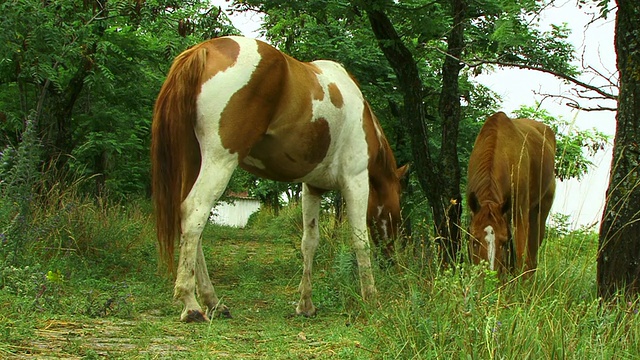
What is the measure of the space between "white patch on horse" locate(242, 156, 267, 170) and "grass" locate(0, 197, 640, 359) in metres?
1.14

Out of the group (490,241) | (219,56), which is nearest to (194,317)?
(219,56)

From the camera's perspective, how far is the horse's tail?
209 inches

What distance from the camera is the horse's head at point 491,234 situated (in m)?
5.81

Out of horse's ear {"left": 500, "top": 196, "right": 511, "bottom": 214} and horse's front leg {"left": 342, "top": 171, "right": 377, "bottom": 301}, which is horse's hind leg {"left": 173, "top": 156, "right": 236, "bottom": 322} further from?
horse's ear {"left": 500, "top": 196, "right": 511, "bottom": 214}

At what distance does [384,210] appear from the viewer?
7.17 m

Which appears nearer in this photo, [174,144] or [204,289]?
[174,144]

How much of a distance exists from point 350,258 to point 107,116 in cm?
646

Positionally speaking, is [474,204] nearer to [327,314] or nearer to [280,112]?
[327,314]

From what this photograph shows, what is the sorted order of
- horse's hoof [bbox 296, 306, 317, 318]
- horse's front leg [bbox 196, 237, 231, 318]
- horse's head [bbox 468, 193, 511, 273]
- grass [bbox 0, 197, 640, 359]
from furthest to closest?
horse's hoof [bbox 296, 306, 317, 318] → horse's head [bbox 468, 193, 511, 273] → horse's front leg [bbox 196, 237, 231, 318] → grass [bbox 0, 197, 640, 359]

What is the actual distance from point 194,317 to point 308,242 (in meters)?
1.72

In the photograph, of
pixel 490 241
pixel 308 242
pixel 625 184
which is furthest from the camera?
pixel 308 242

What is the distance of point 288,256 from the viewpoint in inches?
455

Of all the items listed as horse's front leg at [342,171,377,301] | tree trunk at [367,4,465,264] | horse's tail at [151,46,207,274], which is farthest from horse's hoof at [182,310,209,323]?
tree trunk at [367,4,465,264]

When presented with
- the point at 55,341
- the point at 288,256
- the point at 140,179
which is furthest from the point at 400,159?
the point at 55,341
